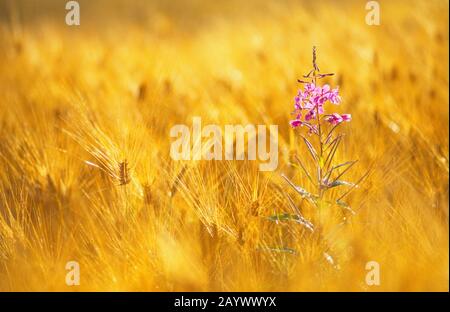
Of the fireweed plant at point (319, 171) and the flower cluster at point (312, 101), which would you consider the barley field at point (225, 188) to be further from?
the flower cluster at point (312, 101)

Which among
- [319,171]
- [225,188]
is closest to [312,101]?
[319,171]

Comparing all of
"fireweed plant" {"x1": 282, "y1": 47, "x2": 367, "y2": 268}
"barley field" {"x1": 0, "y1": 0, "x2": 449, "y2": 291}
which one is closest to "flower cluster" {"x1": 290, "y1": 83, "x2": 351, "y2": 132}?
"fireweed plant" {"x1": 282, "y1": 47, "x2": 367, "y2": 268}

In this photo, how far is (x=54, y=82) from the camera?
2688 millimetres

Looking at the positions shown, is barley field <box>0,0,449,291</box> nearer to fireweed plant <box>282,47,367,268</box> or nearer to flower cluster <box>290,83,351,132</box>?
fireweed plant <box>282,47,367,268</box>

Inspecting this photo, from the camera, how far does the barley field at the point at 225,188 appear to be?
1.26 m

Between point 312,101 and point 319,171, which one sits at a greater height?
point 312,101

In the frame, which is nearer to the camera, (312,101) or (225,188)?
(312,101)

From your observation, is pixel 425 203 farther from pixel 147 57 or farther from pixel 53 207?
pixel 147 57

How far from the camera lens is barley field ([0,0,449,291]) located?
126cm

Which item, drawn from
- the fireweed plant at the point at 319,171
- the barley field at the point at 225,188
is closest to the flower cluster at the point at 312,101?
the fireweed plant at the point at 319,171

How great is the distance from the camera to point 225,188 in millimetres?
1395

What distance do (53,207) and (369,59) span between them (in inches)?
54.4

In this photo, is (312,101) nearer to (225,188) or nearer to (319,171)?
(319,171)
